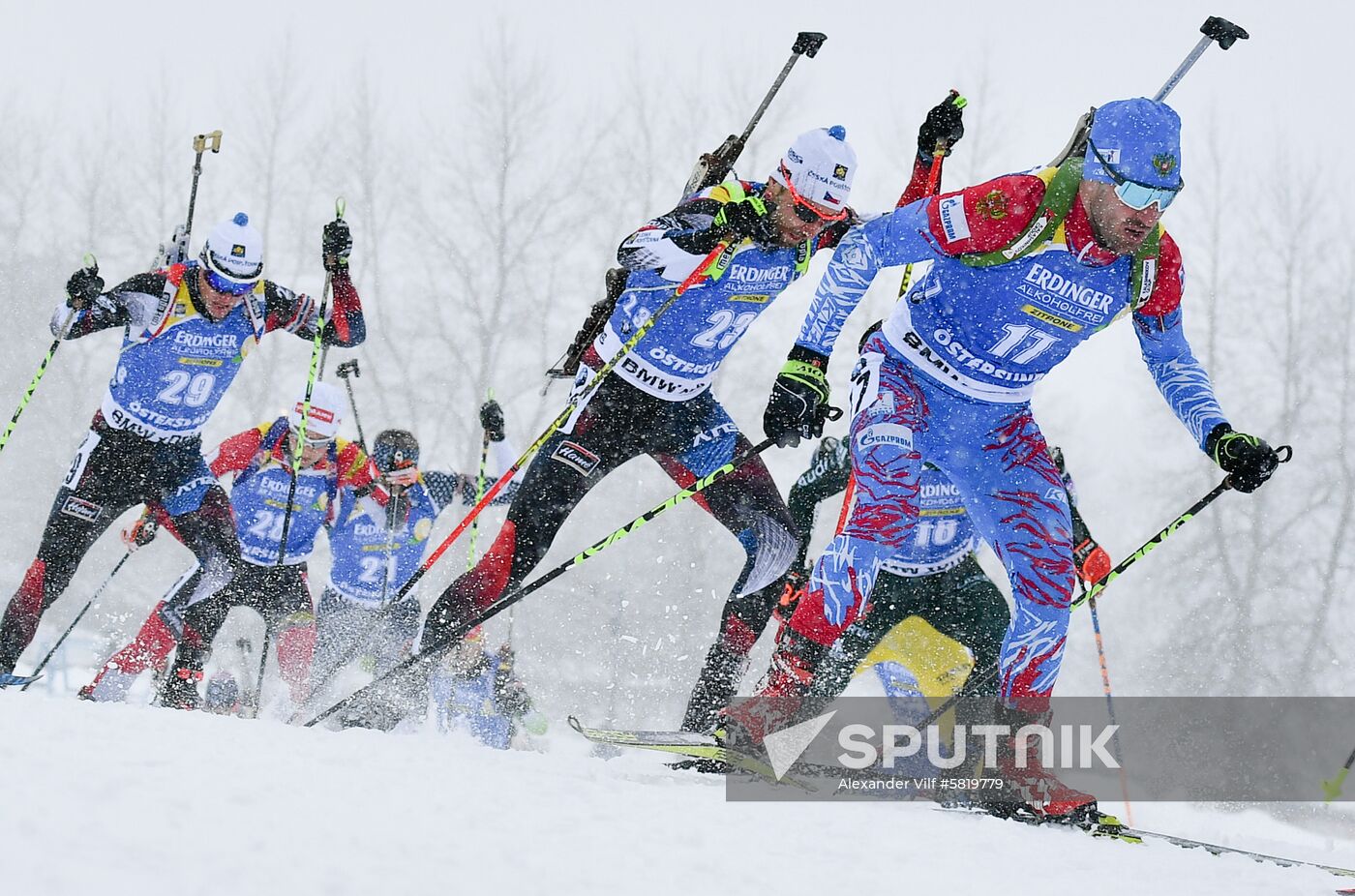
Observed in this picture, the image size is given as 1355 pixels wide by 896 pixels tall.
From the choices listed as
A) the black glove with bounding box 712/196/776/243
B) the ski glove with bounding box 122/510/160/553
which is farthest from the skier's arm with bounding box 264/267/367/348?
the black glove with bounding box 712/196/776/243

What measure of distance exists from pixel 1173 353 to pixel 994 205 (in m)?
0.84

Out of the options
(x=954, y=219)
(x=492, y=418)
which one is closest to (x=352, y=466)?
(x=492, y=418)

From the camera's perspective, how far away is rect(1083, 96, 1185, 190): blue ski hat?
3.69m

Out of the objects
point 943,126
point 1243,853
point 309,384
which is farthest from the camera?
point 309,384

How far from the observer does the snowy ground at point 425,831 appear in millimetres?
1924

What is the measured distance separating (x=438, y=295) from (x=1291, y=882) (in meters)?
18.9

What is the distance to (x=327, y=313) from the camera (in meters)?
6.29

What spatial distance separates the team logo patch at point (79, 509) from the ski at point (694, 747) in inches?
105

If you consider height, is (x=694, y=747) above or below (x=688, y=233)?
below

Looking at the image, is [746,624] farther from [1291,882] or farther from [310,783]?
[310,783]

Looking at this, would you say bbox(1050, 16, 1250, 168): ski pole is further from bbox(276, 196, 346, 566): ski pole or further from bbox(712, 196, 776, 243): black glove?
bbox(276, 196, 346, 566): ski pole

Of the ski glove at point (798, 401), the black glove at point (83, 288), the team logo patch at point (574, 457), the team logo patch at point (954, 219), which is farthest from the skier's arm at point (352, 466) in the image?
the team logo patch at point (954, 219)

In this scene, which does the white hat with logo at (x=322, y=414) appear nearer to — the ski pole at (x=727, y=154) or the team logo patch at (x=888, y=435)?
the ski pole at (x=727, y=154)

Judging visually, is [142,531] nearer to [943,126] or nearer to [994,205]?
[943,126]
